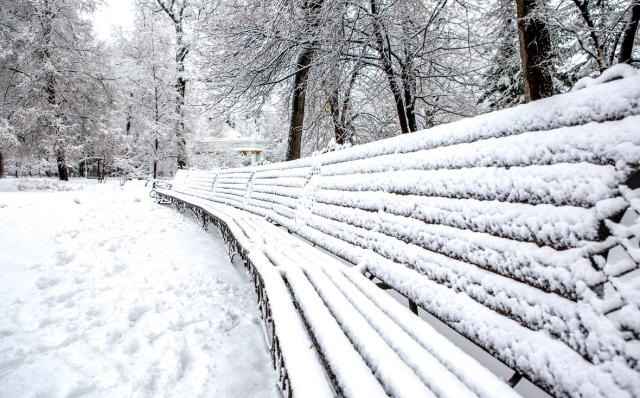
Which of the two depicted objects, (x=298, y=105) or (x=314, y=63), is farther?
(x=298, y=105)

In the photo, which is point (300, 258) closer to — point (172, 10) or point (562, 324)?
point (562, 324)

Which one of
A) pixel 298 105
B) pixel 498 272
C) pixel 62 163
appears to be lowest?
pixel 498 272

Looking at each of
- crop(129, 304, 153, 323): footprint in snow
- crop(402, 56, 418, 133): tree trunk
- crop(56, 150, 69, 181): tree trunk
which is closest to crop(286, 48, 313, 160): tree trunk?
crop(402, 56, 418, 133): tree trunk

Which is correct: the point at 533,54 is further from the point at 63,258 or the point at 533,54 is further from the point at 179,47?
the point at 179,47

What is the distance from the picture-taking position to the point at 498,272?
1.17 meters

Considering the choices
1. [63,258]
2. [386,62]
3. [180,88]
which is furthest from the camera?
[180,88]

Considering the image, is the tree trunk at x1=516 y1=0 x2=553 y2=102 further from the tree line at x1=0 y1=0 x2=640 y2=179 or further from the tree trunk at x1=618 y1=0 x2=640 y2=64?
the tree trunk at x1=618 y1=0 x2=640 y2=64

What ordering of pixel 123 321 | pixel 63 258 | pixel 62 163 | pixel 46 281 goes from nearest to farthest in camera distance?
pixel 123 321 → pixel 46 281 → pixel 63 258 → pixel 62 163

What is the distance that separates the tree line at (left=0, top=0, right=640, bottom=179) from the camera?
4890mm

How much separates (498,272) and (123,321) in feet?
7.97

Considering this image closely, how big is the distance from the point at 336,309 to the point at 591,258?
94cm

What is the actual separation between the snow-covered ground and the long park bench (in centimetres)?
66

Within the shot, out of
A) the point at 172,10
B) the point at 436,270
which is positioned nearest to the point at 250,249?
the point at 436,270

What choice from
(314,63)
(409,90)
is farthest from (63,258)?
(409,90)
